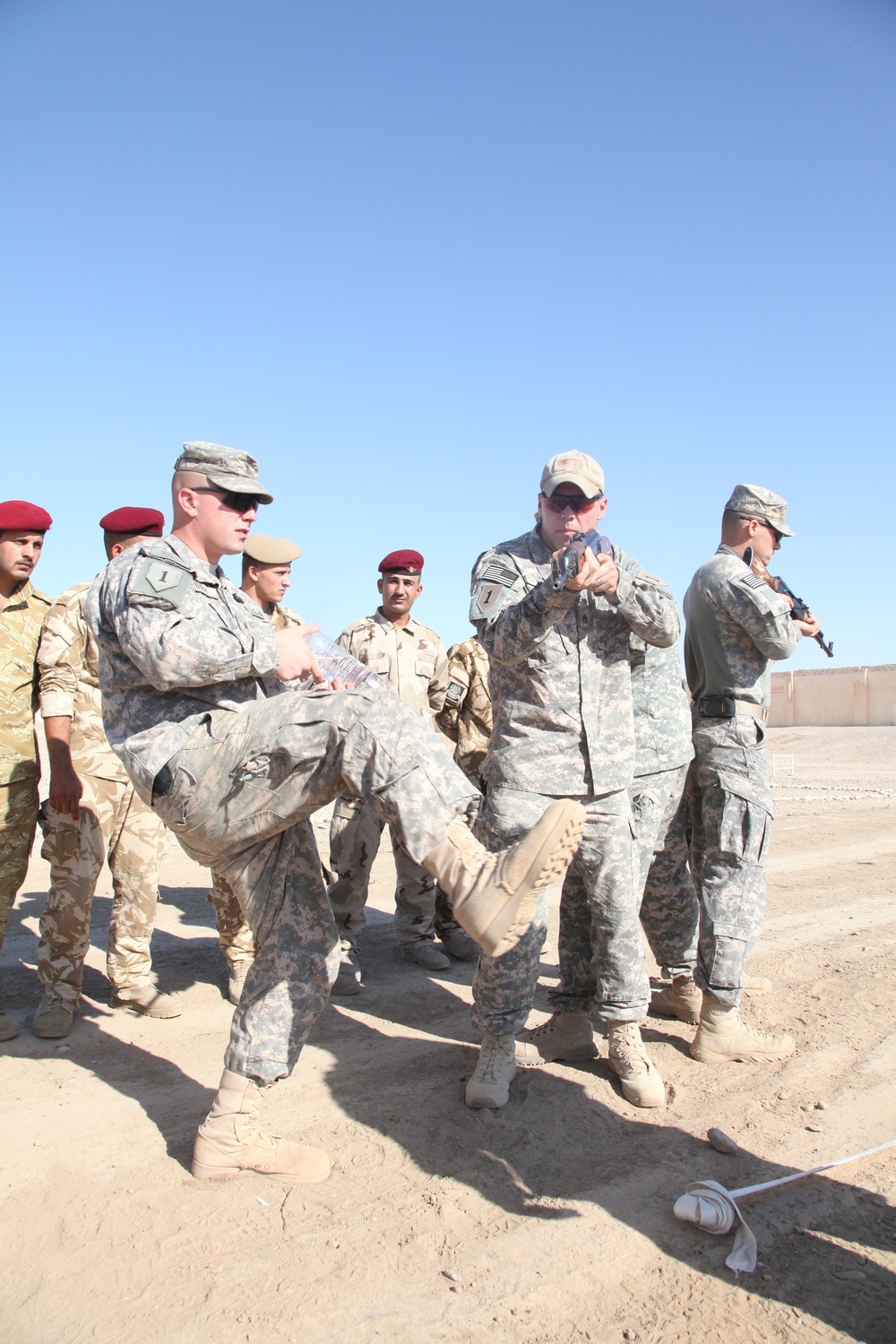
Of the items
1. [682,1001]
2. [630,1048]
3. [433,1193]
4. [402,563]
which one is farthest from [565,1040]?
[402,563]

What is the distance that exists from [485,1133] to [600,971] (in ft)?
2.70

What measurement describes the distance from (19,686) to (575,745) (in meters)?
2.86

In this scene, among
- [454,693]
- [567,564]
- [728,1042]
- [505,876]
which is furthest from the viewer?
[454,693]

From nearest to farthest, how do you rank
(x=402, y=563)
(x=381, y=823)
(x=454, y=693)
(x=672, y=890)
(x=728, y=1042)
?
(x=728, y=1042) → (x=672, y=890) → (x=381, y=823) → (x=402, y=563) → (x=454, y=693)

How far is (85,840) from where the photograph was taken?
15.3ft

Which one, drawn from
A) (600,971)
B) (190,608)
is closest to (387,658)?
(600,971)

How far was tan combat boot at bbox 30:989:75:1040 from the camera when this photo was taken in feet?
14.2

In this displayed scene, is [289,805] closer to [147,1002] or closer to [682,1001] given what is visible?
[147,1002]

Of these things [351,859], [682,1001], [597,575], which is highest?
[597,575]

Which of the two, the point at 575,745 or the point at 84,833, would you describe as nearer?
the point at 575,745

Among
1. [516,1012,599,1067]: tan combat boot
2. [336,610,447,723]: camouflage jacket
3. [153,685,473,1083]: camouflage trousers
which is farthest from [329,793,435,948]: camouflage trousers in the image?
[153,685,473,1083]: camouflage trousers

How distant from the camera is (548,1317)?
240 centimetres

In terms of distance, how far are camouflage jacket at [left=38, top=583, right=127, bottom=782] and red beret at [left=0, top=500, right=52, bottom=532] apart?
398 mm

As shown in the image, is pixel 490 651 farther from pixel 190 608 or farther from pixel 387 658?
pixel 387 658
